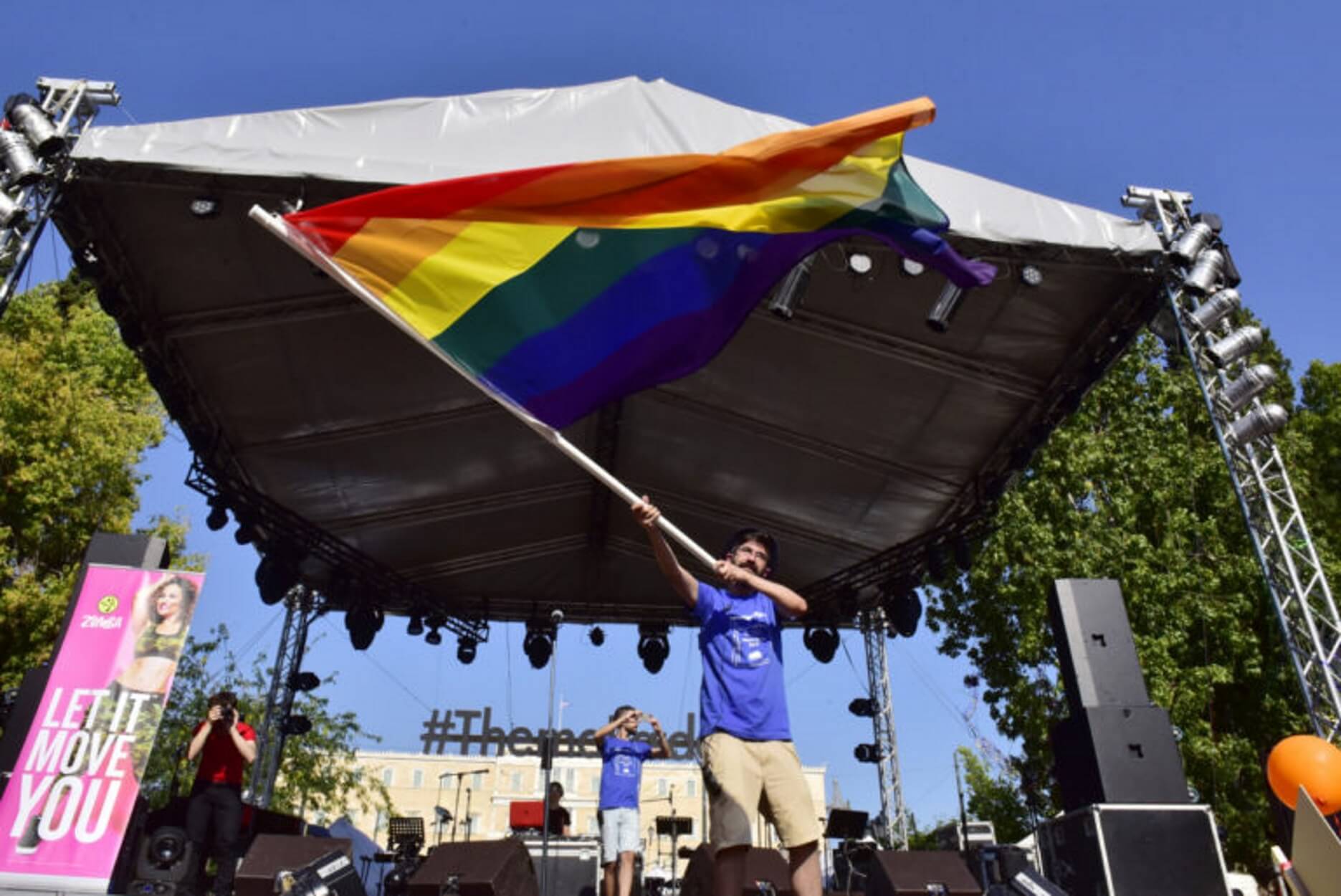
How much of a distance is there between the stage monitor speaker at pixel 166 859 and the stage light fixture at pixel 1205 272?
29.2 feet

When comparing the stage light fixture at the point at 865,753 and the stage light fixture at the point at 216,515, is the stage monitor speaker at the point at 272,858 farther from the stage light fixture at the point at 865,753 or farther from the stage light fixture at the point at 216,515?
the stage light fixture at the point at 865,753

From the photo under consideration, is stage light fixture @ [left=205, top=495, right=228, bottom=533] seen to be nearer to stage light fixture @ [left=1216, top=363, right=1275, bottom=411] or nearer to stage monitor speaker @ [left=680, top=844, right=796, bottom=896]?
stage monitor speaker @ [left=680, top=844, right=796, bottom=896]

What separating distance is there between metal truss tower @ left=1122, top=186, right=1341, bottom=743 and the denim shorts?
509 cm

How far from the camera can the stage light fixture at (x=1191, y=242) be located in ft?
23.1

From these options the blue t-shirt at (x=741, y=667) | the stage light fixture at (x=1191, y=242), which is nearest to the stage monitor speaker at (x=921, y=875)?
the blue t-shirt at (x=741, y=667)

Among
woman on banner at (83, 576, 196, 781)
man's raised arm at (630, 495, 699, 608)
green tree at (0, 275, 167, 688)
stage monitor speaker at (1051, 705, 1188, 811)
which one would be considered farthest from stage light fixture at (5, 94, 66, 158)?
green tree at (0, 275, 167, 688)

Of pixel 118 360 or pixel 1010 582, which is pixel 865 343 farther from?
pixel 118 360

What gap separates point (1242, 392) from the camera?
6.99 metres

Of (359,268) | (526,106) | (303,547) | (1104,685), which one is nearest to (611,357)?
(359,268)

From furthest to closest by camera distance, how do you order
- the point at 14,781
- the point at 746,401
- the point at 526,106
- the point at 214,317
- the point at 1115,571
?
1. the point at 1115,571
2. the point at 746,401
3. the point at 214,317
4. the point at 526,106
5. the point at 14,781

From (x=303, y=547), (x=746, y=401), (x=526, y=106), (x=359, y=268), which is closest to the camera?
(x=359, y=268)

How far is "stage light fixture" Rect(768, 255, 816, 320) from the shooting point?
743 centimetres

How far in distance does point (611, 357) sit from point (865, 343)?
439 centimetres

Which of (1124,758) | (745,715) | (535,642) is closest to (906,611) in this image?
(535,642)
